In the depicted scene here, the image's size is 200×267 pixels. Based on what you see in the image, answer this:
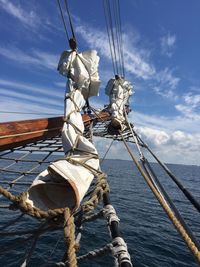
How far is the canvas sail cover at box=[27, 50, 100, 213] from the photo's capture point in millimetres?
2053

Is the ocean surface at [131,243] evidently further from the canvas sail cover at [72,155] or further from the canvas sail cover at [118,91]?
the canvas sail cover at [118,91]

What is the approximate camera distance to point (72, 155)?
288cm

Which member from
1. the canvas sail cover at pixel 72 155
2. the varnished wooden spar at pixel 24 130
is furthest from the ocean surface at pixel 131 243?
the canvas sail cover at pixel 72 155

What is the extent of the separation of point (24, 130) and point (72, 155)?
38.1 inches

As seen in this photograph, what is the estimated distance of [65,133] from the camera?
3324 millimetres

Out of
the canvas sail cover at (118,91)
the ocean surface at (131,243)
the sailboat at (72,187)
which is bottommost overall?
the ocean surface at (131,243)

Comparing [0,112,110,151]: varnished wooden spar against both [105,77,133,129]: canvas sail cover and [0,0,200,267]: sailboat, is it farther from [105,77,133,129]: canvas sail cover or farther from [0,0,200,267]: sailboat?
[105,77,133,129]: canvas sail cover

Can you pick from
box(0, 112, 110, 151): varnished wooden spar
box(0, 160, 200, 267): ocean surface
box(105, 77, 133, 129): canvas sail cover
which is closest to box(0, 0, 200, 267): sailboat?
box(0, 112, 110, 151): varnished wooden spar

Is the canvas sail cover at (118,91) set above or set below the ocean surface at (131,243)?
above

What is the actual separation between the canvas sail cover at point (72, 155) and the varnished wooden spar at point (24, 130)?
17.7 inches

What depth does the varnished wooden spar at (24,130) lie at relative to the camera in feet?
9.86

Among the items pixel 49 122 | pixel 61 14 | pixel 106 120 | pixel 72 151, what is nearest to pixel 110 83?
pixel 106 120

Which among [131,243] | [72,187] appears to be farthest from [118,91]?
[72,187]

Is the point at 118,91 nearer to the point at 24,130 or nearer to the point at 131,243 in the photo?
the point at 131,243
